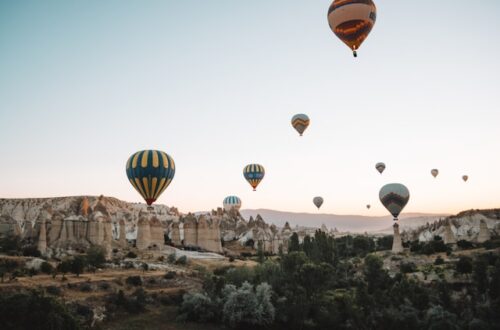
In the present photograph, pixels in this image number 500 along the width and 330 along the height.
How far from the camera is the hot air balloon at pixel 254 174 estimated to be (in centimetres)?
7038

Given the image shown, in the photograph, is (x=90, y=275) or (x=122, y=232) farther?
(x=122, y=232)

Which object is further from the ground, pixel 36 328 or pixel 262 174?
pixel 262 174

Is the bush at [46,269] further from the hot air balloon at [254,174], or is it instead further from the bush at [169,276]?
the hot air balloon at [254,174]

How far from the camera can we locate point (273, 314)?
24281 mm

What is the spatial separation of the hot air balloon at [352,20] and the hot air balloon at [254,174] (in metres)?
43.4

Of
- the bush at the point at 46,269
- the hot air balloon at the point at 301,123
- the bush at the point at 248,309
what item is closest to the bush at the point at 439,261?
the hot air balloon at the point at 301,123

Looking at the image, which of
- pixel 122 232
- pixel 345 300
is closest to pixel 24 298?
pixel 345 300

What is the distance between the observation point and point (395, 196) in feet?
165

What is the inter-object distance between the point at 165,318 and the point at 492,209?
87042mm

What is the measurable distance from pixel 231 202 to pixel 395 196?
69848 mm

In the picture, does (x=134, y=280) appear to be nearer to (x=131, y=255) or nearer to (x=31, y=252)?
(x=31, y=252)

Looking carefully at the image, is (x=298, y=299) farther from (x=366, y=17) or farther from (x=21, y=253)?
(x=21, y=253)

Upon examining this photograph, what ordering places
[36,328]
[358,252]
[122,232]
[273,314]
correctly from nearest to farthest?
[36,328]
[273,314]
[122,232]
[358,252]

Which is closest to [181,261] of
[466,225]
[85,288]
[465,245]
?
[85,288]
